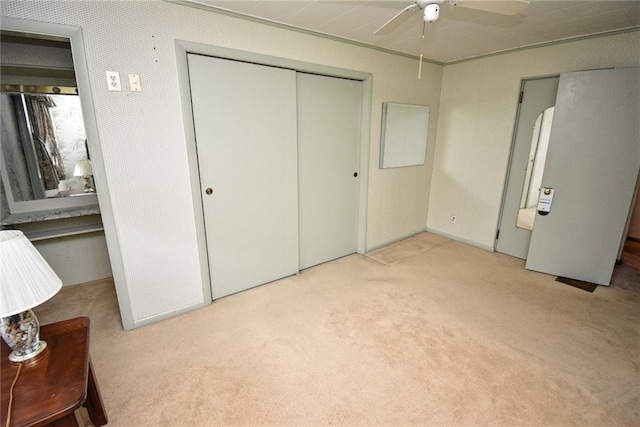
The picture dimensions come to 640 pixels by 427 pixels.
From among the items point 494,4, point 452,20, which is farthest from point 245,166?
point 452,20

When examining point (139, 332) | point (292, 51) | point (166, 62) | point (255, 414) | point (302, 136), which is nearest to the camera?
point (255, 414)

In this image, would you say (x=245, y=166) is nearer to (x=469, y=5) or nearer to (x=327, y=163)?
(x=327, y=163)

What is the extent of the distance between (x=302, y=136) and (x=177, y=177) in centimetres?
119

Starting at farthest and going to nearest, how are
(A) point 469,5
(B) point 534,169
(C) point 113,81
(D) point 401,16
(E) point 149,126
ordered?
(B) point 534,169
(E) point 149,126
(C) point 113,81
(D) point 401,16
(A) point 469,5

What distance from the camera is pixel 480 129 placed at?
3471 mm

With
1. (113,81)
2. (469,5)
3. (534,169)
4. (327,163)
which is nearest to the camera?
(469,5)

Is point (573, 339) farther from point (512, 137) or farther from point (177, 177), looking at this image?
point (177, 177)

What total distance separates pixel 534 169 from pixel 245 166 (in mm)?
3138

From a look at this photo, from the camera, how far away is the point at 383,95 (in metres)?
3.18

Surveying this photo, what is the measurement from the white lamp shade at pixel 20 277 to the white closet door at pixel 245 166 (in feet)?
4.21

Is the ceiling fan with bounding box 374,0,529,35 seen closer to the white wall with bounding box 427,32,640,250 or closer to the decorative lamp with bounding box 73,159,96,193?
the white wall with bounding box 427,32,640,250

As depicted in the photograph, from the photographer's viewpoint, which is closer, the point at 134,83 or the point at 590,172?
the point at 134,83

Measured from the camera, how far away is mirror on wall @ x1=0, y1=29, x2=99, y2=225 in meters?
2.30

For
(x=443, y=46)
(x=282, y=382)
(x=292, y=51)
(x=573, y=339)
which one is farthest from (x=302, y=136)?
(x=573, y=339)
